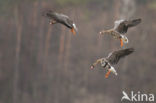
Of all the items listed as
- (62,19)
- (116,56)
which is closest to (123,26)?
(116,56)

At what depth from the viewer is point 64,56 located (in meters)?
29.4

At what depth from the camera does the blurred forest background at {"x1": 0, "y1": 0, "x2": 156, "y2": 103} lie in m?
25.8

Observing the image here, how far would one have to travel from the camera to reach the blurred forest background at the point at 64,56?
2581 centimetres

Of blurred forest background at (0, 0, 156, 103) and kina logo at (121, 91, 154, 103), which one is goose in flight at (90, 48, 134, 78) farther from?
kina logo at (121, 91, 154, 103)

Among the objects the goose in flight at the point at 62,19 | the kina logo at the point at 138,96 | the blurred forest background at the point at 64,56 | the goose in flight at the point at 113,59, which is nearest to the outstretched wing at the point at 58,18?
the goose in flight at the point at 62,19

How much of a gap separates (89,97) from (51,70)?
3.59 metres

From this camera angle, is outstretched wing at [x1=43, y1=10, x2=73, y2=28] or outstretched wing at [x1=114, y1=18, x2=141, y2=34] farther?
outstretched wing at [x1=114, y1=18, x2=141, y2=34]

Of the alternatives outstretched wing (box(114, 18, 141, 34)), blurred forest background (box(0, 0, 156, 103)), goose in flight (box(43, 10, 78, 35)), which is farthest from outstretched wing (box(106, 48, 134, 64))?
blurred forest background (box(0, 0, 156, 103))

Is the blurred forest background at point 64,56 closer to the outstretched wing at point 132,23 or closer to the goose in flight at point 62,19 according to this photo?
the goose in flight at point 62,19

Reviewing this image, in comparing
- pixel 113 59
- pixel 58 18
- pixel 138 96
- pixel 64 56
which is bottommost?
pixel 138 96

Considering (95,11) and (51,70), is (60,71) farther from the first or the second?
(95,11)

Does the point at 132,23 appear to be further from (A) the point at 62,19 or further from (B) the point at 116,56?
(A) the point at 62,19

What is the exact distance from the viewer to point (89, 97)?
28.6 m

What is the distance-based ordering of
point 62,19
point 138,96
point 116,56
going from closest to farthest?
point 62,19 → point 116,56 → point 138,96
